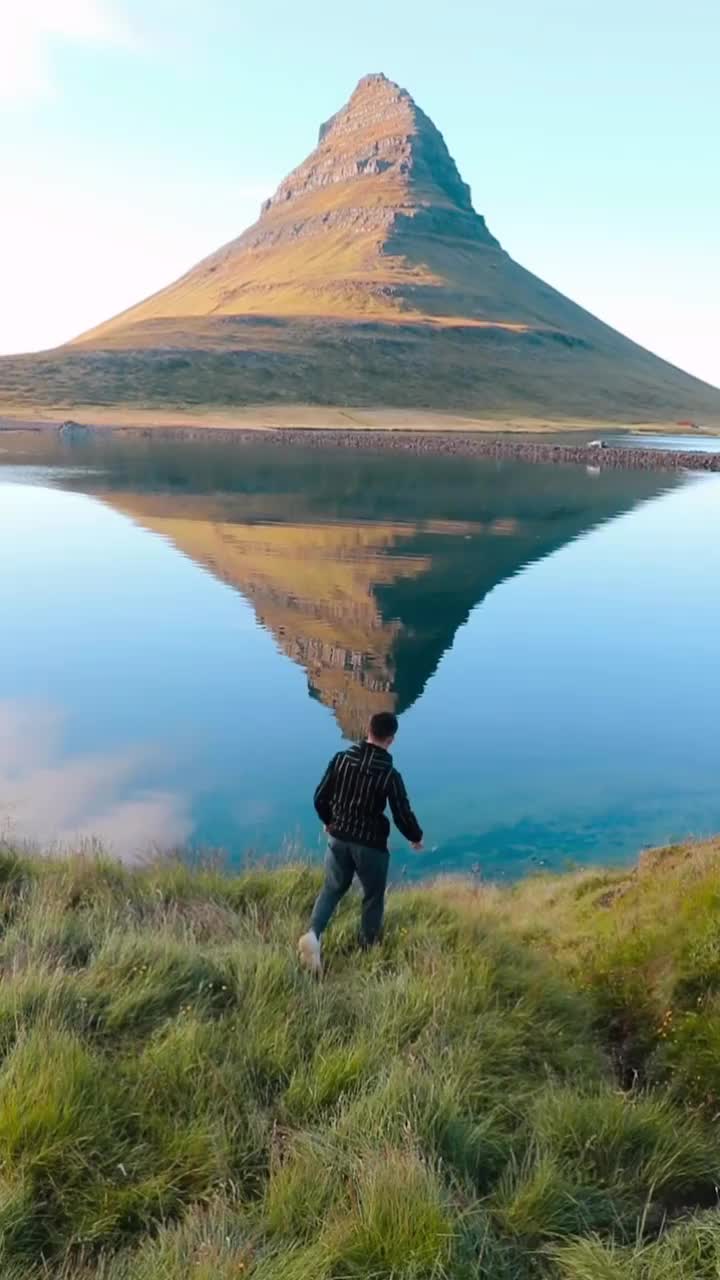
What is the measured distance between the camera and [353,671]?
20922 mm

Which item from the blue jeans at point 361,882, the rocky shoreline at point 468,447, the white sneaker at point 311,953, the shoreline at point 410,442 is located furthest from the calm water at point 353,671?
the shoreline at point 410,442

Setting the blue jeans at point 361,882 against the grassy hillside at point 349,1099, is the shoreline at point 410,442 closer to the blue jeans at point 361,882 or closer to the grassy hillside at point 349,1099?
the blue jeans at point 361,882

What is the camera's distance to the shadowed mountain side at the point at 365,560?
21.8 meters

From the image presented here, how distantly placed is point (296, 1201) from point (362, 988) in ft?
7.10

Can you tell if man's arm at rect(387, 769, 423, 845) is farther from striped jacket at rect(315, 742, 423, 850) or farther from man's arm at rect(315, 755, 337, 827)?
man's arm at rect(315, 755, 337, 827)

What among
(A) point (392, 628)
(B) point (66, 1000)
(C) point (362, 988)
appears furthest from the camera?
(A) point (392, 628)

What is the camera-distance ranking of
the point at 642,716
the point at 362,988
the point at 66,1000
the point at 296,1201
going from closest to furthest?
the point at 296,1201, the point at 66,1000, the point at 362,988, the point at 642,716

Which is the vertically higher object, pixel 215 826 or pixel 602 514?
pixel 602 514

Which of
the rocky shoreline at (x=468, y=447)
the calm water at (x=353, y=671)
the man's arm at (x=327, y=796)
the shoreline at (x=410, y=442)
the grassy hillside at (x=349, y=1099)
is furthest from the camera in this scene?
the shoreline at (x=410, y=442)

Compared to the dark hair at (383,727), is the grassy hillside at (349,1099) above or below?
below

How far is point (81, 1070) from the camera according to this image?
5105mm

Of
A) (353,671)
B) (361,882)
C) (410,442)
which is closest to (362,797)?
(361,882)

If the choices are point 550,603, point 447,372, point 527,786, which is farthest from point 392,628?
point 447,372

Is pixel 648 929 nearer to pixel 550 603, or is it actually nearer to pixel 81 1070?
pixel 81 1070
